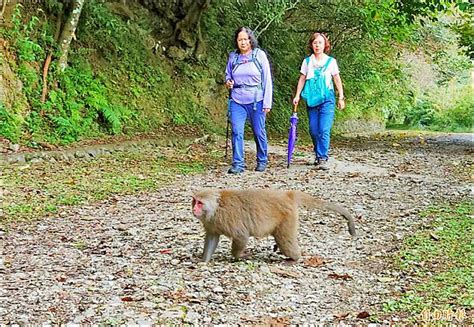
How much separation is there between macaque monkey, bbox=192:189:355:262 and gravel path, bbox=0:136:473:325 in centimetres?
17

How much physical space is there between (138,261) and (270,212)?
3.59 ft

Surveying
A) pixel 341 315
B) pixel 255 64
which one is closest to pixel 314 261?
pixel 341 315

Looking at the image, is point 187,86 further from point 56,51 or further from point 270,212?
point 270,212

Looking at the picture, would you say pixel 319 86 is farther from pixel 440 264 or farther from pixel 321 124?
pixel 440 264

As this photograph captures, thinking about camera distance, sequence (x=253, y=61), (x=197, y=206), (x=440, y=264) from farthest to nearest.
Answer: (x=253, y=61) < (x=440, y=264) < (x=197, y=206)

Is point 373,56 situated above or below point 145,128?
above

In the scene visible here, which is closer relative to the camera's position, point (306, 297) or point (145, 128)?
point (306, 297)

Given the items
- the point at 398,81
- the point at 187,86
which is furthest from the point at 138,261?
the point at 398,81

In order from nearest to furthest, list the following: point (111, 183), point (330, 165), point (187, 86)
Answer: point (111, 183) < point (330, 165) < point (187, 86)

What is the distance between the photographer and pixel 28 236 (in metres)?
6.38

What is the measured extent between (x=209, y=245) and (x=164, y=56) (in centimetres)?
1087

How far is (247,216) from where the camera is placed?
504cm

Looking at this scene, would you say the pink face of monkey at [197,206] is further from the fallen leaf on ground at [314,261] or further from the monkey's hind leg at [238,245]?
the fallen leaf on ground at [314,261]
